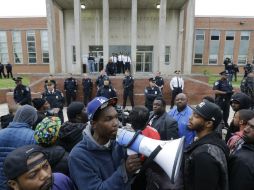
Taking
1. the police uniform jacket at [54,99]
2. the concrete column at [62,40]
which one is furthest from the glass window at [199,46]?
the police uniform jacket at [54,99]

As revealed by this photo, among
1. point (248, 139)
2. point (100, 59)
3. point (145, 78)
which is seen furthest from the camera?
point (100, 59)

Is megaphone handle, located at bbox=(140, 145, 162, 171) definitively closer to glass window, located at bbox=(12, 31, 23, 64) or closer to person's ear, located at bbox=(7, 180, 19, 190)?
person's ear, located at bbox=(7, 180, 19, 190)

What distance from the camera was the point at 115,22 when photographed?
2028 centimetres

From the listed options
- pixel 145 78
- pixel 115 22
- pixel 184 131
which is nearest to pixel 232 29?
pixel 115 22

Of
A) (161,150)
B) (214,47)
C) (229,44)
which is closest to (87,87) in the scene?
(161,150)

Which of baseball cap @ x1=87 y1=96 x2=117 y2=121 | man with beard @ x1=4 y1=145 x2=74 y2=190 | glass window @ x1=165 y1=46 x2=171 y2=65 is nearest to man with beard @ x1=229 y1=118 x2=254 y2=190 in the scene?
baseball cap @ x1=87 y1=96 x2=117 y2=121

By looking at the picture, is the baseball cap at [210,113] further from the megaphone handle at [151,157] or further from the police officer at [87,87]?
the police officer at [87,87]

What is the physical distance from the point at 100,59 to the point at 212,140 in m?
18.6

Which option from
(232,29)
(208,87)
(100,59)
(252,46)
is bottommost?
(208,87)

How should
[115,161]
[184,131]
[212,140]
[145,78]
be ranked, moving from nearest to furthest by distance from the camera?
[115,161]
[212,140]
[184,131]
[145,78]

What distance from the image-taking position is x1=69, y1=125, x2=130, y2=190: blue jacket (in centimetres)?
153

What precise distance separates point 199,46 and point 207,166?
2831 cm

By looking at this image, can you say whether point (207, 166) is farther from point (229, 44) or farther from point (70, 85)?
point (229, 44)

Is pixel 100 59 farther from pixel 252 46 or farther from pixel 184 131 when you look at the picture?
pixel 252 46
